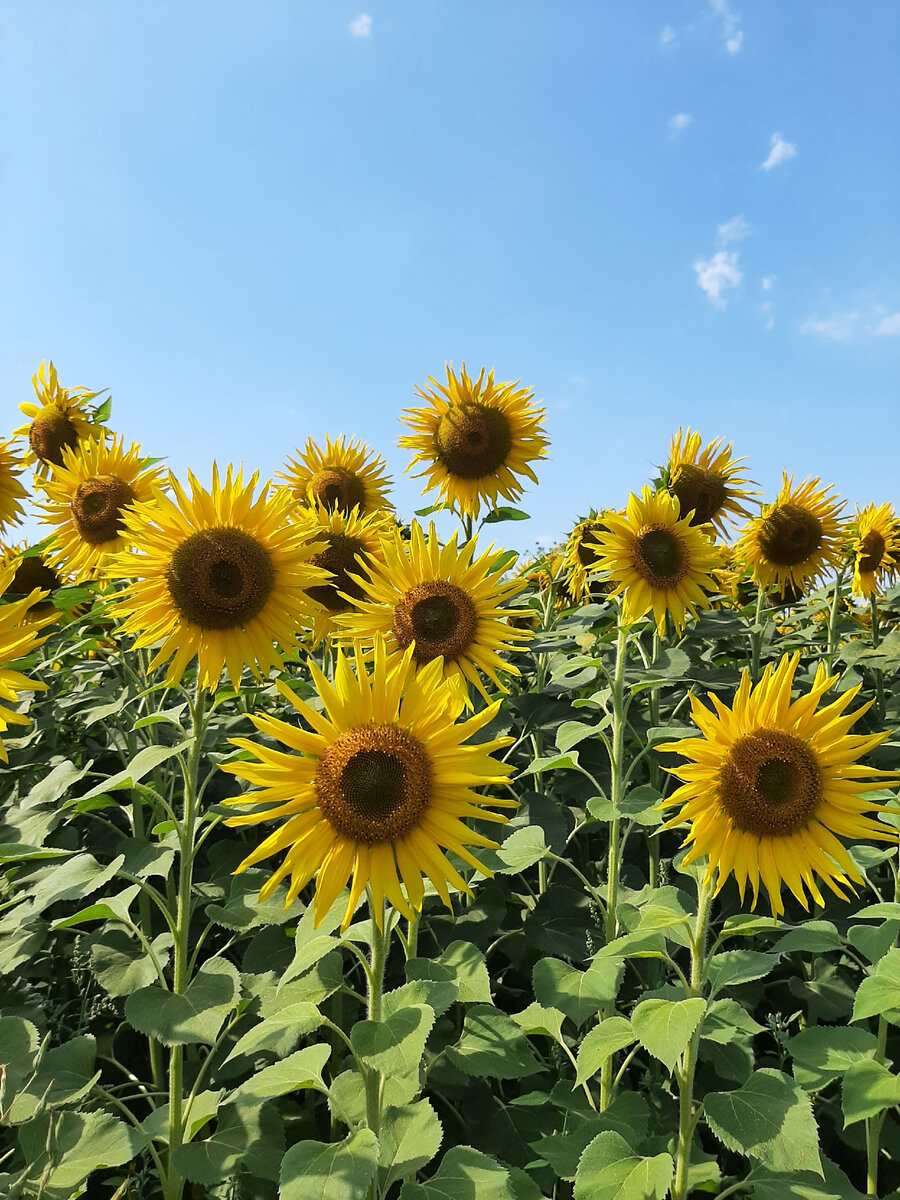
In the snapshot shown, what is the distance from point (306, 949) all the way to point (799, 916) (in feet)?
9.15

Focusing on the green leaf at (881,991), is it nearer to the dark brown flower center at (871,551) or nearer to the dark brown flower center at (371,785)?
the dark brown flower center at (371,785)

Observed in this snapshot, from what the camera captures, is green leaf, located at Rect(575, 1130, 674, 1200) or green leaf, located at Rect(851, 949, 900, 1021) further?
green leaf, located at Rect(851, 949, 900, 1021)

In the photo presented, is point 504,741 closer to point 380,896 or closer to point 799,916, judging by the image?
point 380,896

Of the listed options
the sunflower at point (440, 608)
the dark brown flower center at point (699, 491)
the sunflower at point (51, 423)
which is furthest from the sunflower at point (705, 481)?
the sunflower at point (51, 423)

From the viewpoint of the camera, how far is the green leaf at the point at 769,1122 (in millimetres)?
2041

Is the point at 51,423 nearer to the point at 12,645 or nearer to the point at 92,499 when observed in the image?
the point at 92,499

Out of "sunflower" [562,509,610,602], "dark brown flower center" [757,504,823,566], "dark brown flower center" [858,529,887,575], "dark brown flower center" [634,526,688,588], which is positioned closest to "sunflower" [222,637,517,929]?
"dark brown flower center" [634,526,688,588]

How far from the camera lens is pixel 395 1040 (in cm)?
195

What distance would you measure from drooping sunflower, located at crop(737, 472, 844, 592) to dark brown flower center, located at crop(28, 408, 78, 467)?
187 inches

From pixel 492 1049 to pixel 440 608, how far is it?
160cm

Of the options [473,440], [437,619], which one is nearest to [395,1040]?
[437,619]

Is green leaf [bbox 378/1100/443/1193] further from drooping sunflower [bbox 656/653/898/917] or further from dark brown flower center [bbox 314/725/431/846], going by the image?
drooping sunflower [bbox 656/653/898/917]

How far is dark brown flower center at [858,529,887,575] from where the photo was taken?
236 inches

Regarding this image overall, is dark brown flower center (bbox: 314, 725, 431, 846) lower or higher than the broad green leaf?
higher
